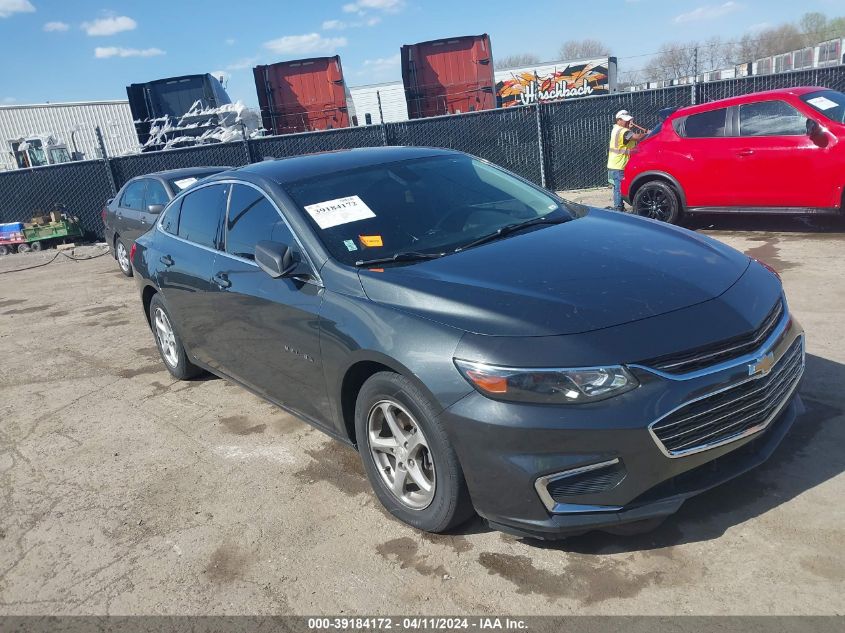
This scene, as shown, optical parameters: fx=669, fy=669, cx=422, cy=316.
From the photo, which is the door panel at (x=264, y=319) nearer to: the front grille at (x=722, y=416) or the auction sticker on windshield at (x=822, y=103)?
the front grille at (x=722, y=416)

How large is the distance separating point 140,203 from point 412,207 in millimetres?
7556

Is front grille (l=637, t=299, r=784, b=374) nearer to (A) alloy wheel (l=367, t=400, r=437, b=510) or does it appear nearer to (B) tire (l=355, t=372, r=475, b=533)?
(B) tire (l=355, t=372, r=475, b=533)

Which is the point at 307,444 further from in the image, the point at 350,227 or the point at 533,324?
the point at 533,324

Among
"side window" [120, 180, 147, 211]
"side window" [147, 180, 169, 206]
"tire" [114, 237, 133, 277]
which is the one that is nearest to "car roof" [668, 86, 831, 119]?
Answer: "side window" [147, 180, 169, 206]

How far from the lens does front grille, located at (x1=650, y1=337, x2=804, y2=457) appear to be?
2.49 m

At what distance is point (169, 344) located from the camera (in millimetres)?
5586

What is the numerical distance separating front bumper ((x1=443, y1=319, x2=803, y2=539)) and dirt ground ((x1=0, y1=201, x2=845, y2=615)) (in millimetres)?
297

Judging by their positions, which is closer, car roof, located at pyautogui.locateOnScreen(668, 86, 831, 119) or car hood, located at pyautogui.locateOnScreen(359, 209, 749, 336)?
car hood, located at pyautogui.locateOnScreen(359, 209, 749, 336)

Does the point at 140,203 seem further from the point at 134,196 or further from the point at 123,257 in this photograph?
the point at 123,257

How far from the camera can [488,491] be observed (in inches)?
105

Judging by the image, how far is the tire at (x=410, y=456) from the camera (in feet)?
9.09

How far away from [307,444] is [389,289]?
1.58 metres

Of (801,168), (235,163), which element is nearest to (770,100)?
(801,168)

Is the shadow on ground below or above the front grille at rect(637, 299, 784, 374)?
below
